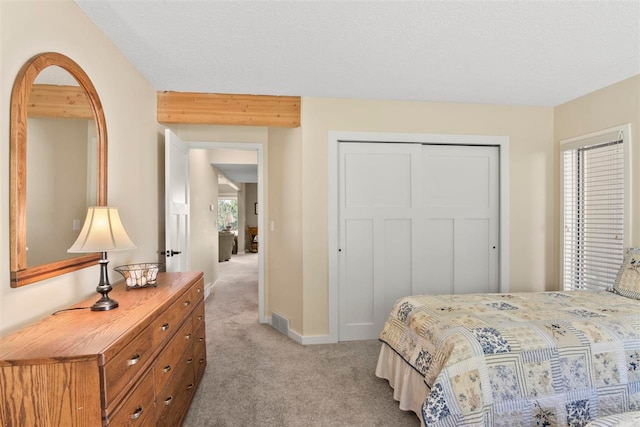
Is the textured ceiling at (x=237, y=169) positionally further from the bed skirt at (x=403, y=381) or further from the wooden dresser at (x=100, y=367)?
the bed skirt at (x=403, y=381)

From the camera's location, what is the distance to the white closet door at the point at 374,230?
3.32 metres

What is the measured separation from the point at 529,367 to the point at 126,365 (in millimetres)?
1889

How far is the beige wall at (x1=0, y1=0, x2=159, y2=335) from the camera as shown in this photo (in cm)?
133

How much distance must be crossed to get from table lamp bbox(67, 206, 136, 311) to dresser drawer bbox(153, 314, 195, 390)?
372 mm

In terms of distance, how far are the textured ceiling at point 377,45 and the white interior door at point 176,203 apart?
0.58 metres

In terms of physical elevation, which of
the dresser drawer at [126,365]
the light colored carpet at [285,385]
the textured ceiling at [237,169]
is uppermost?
the textured ceiling at [237,169]

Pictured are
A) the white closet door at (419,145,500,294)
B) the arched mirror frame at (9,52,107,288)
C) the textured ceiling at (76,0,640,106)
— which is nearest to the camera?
the arched mirror frame at (9,52,107,288)

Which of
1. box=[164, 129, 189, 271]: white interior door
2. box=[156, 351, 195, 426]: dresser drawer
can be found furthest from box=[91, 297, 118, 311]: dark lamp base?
box=[164, 129, 189, 271]: white interior door

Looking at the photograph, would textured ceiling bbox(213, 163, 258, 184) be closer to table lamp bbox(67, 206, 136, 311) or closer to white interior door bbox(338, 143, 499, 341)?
white interior door bbox(338, 143, 499, 341)

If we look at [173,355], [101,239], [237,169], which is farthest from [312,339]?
[237,169]

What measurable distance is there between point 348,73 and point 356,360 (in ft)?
7.97

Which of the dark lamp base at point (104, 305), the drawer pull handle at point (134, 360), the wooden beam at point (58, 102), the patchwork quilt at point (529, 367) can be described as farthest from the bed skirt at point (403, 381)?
the wooden beam at point (58, 102)

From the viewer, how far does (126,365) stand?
4.21 feet

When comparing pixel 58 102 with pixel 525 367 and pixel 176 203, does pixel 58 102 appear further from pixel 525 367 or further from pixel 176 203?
pixel 525 367
